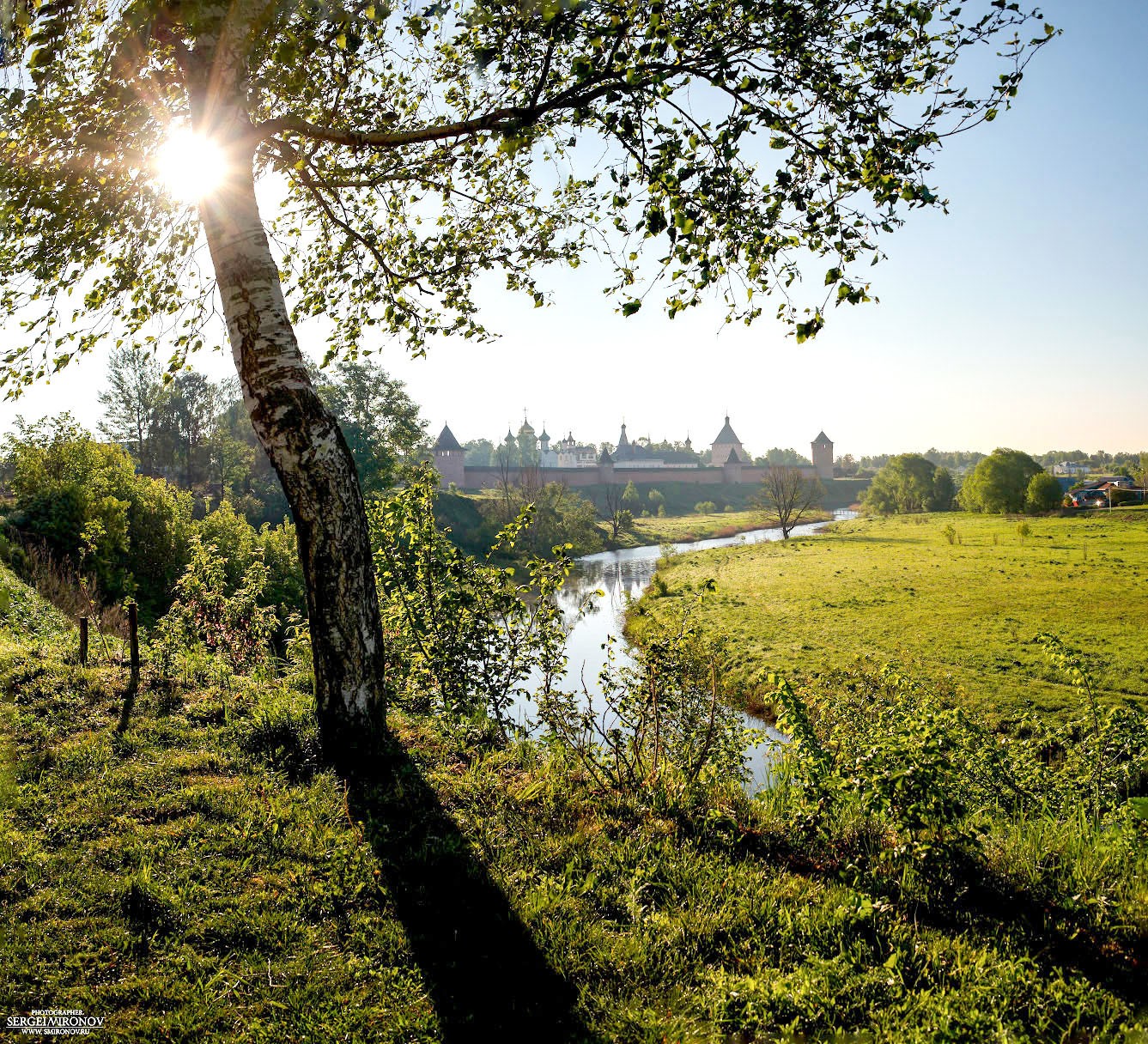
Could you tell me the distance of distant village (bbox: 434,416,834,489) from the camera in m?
74.6

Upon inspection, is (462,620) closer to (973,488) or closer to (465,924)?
(465,924)

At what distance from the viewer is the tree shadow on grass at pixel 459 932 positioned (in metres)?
2.35

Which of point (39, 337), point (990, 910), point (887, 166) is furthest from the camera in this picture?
point (39, 337)

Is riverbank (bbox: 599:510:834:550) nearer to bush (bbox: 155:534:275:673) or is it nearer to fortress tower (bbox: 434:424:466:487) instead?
fortress tower (bbox: 434:424:466:487)

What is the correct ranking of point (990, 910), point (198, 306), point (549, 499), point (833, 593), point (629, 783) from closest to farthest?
1. point (990, 910)
2. point (629, 783)
3. point (198, 306)
4. point (833, 593)
5. point (549, 499)

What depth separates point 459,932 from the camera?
9.23ft

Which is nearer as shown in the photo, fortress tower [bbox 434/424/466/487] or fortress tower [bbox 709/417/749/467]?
fortress tower [bbox 434/424/466/487]

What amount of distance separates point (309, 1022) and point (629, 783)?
A: 2.45 meters

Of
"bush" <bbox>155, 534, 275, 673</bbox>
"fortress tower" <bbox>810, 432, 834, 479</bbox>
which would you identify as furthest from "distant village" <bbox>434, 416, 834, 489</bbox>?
"bush" <bbox>155, 534, 275, 673</bbox>

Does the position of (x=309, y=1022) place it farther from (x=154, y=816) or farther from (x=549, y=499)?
(x=549, y=499)

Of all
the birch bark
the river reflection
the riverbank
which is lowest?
the river reflection

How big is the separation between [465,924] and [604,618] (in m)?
21.6

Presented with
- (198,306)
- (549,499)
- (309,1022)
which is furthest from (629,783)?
(549,499)

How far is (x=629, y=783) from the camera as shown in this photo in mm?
4410
